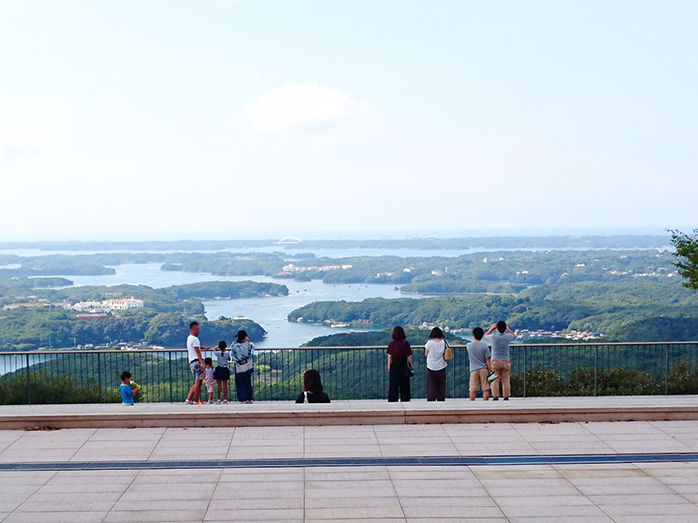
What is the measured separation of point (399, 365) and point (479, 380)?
1.32 metres

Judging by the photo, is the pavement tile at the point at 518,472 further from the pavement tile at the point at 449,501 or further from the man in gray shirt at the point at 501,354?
the man in gray shirt at the point at 501,354

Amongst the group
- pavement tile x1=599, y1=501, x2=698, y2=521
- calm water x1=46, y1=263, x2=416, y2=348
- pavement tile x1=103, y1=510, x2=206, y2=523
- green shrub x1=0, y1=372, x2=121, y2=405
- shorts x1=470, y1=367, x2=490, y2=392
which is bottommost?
calm water x1=46, y1=263, x2=416, y2=348

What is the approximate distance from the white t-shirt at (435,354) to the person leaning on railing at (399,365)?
12.0 inches

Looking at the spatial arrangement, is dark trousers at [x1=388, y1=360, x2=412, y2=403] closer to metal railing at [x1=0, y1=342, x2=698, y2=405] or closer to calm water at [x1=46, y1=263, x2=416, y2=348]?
metal railing at [x1=0, y1=342, x2=698, y2=405]

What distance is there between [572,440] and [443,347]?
2578 millimetres

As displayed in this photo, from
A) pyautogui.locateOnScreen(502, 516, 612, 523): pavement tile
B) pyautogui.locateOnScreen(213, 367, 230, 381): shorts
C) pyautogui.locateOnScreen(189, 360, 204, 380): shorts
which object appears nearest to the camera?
pyautogui.locateOnScreen(502, 516, 612, 523): pavement tile

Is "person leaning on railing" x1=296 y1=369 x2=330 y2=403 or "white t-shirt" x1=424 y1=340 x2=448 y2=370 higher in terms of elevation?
"white t-shirt" x1=424 y1=340 x2=448 y2=370

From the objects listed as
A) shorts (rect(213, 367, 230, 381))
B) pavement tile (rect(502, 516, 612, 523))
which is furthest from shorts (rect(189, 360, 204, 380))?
pavement tile (rect(502, 516, 612, 523))

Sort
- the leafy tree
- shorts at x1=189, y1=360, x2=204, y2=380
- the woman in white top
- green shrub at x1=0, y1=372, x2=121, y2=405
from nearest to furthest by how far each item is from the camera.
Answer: the woman in white top, shorts at x1=189, y1=360, x2=204, y2=380, green shrub at x1=0, y1=372, x2=121, y2=405, the leafy tree

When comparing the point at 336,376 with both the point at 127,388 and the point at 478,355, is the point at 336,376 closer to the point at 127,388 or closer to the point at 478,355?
the point at 478,355

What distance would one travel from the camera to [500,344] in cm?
1091

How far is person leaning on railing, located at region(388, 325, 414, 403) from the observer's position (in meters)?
10.6

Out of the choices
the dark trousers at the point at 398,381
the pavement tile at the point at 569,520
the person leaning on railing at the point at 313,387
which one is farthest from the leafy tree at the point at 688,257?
the pavement tile at the point at 569,520

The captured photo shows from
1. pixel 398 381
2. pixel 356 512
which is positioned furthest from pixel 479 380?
pixel 356 512
